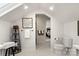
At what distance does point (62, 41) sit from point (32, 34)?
0.64 m

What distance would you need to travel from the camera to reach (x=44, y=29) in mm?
2178

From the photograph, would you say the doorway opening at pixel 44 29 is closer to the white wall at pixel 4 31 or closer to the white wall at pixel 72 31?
the white wall at pixel 72 31

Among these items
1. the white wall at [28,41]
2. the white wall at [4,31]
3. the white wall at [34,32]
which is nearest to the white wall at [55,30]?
the white wall at [34,32]

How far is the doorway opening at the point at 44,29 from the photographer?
218 centimetres

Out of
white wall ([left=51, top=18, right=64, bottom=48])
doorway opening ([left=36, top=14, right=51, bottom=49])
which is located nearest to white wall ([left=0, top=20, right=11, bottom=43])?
doorway opening ([left=36, top=14, right=51, bottom=49])

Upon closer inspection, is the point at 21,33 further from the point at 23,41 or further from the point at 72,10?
the point at 72,10

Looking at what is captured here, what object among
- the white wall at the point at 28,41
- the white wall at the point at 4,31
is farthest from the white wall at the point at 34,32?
the white wall at the point at 4,31

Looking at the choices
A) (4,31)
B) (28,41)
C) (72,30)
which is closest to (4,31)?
(4,31)

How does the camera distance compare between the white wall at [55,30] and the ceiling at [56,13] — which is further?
the white wall at [55,30]

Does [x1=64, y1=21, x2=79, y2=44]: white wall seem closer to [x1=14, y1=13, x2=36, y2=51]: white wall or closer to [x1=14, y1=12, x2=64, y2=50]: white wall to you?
[x1=14, y1=12, x2=64, y2=50]: white wall

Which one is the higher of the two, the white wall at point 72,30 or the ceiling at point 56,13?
the ceiling at point 56,13

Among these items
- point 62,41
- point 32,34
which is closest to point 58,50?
point 62,41

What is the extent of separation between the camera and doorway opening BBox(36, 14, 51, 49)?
2.18 metres

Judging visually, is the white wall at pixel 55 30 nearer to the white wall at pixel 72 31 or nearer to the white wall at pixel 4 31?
the white wall at pixel 72 31
